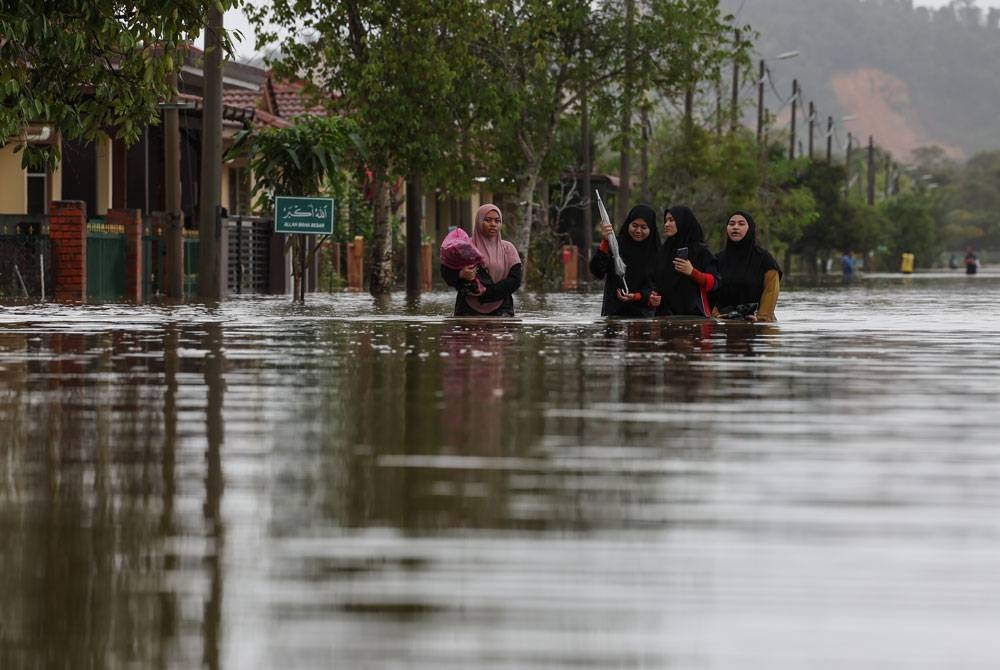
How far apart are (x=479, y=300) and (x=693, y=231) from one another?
285 centimetres

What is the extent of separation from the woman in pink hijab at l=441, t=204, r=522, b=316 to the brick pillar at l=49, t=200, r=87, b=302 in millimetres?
15723

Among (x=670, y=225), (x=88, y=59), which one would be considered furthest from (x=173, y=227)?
(x=670, y=225)

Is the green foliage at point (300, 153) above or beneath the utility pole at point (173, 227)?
above

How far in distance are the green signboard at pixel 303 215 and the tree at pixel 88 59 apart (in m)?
9.00

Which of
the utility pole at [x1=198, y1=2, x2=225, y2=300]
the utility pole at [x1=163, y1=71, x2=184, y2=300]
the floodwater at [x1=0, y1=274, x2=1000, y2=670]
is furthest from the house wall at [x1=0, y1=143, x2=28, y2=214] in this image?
the floodwater at [x1=0, y1=274, x2=1000, y2=670]

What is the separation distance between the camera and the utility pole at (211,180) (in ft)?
115

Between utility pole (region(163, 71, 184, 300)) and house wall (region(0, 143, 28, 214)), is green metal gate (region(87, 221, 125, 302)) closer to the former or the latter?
utility pole (region(163, 71, 184, 300))

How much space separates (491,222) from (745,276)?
8.32ft

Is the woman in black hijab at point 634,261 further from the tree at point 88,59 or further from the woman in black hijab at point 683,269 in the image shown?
the tree at point 88,59

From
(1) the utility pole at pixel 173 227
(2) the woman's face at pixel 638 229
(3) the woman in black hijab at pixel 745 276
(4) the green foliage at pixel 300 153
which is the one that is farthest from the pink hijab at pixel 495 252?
(1) the utility pole at pixel 173 227

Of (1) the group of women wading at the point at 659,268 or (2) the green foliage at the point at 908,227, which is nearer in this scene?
(1) the group of women wading at the point at 659,268

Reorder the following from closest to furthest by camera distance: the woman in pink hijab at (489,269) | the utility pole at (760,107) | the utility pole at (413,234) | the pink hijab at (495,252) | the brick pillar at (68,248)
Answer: the woman in pink hijab at (489,269), the pink hijab at (495,252), the brick pillar at (68,248), the utility pole at (413,234), the utility pole at (760,107)

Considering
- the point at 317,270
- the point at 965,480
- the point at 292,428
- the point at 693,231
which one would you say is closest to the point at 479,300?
the point at 693,231

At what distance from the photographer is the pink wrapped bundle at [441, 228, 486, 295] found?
21188 millimetres
